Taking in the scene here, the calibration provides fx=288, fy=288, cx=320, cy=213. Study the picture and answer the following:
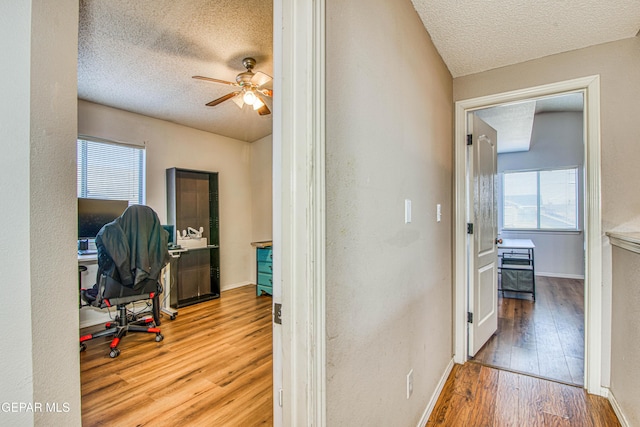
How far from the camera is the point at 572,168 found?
17.8ft

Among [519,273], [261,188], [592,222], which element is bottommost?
[519,273]

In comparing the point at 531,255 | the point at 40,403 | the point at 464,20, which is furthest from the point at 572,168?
the point at 40,403

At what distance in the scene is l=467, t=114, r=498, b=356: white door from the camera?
7.92 ft

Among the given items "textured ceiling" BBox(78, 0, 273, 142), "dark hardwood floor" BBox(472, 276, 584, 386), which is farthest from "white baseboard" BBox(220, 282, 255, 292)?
"dark hardwood floor" BBox(472, 276, 584, 386)

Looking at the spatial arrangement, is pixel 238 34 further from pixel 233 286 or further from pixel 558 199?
pixel 558 199

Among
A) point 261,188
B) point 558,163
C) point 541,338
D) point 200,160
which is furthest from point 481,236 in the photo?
point 558,163

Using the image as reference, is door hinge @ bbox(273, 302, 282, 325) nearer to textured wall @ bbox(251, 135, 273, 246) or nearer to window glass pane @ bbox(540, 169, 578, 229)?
textured wall @ bbox(251, 135, 273, 246)

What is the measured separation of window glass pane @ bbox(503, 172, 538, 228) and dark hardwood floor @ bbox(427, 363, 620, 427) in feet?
15.6

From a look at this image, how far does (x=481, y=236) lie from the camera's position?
8.44ft

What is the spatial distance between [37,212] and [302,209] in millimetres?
523

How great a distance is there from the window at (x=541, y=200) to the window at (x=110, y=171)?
6.74 meters

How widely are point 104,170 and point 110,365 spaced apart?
2.31 meters

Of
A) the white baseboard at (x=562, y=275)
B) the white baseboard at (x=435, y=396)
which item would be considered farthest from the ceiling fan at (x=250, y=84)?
the white baseboard at (x=562, y=275)

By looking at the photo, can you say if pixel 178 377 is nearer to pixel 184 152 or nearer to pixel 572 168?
pixel 184 152
